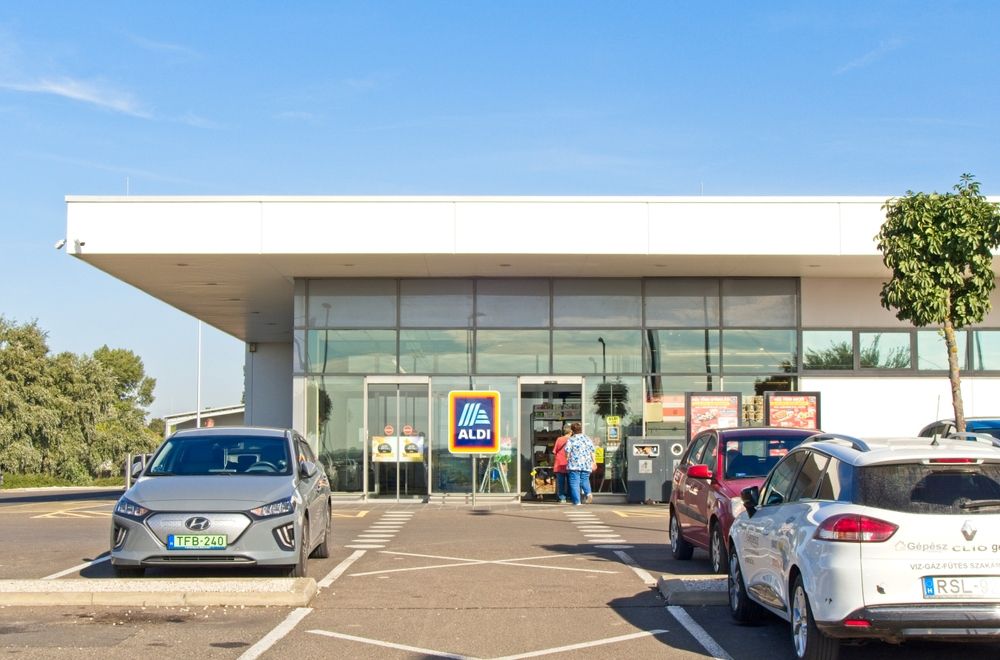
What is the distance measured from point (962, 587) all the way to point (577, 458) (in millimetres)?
17132

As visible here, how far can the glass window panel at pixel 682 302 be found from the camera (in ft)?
85.7

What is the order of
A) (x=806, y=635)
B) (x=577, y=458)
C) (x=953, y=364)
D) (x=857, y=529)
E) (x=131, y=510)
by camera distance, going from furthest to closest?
1. (x=577, y=458)
2. (x=953, y=364)
3. (x=131, y=510)
4. (x=806, y=635)
5. (x=857, y=529)

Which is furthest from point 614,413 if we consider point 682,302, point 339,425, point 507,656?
point 507,656

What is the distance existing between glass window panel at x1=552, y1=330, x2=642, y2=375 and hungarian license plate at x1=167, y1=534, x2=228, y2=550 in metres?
15.5

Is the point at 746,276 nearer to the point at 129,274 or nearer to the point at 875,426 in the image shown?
the point at 875,426

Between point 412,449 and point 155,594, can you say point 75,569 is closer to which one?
point 155,594

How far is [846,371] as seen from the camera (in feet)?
86.6

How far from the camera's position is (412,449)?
2584 cm

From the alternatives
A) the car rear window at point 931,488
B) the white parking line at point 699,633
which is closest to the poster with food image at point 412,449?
the white parking line at point 699,633

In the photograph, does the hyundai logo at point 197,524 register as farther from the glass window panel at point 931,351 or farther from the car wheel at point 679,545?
the glass window panel at point 931,351

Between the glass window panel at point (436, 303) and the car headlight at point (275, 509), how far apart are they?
47.9 ft

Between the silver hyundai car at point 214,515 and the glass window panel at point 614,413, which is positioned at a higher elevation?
the glass window panel at point 614,413

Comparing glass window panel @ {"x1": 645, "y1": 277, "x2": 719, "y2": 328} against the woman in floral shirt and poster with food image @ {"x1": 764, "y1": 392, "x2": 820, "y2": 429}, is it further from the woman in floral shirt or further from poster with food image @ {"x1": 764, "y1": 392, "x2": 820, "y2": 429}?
the woman in floral shirt

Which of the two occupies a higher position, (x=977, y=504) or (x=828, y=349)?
(x=828, y=349)
